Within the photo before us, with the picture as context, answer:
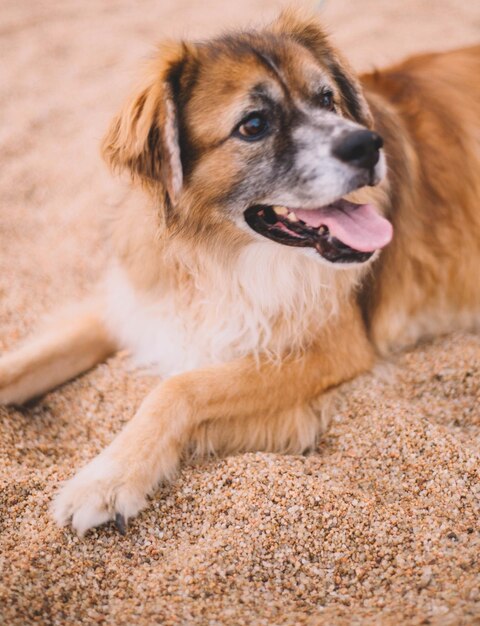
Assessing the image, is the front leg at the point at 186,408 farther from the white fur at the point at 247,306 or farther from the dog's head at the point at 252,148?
the dog's head at the point at 252,148

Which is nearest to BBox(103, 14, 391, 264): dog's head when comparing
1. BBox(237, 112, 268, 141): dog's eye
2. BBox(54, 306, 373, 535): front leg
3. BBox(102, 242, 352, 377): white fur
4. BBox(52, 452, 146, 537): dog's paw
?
BBox(237, 112, 268, 141): dog's eye

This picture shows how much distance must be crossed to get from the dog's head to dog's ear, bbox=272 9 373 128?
192 mm

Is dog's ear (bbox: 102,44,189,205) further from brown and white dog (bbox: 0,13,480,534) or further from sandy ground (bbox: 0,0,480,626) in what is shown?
sandy ground (bbox: 0,0,480,626)

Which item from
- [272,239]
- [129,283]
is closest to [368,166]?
→ [272,239]

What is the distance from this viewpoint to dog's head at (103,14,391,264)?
197 centimetres

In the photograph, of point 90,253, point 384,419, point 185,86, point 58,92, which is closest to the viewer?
point 185,86

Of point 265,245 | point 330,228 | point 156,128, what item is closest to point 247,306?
point 265,245

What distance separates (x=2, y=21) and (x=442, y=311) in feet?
16.4

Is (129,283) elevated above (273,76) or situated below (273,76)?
below

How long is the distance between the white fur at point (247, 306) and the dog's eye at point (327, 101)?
20.9 inches

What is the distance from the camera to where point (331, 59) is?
2355mm

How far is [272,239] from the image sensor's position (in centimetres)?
213

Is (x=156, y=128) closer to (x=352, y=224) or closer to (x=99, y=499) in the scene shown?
(x=352, y=224)

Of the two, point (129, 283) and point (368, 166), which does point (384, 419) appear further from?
point (129, 283)
